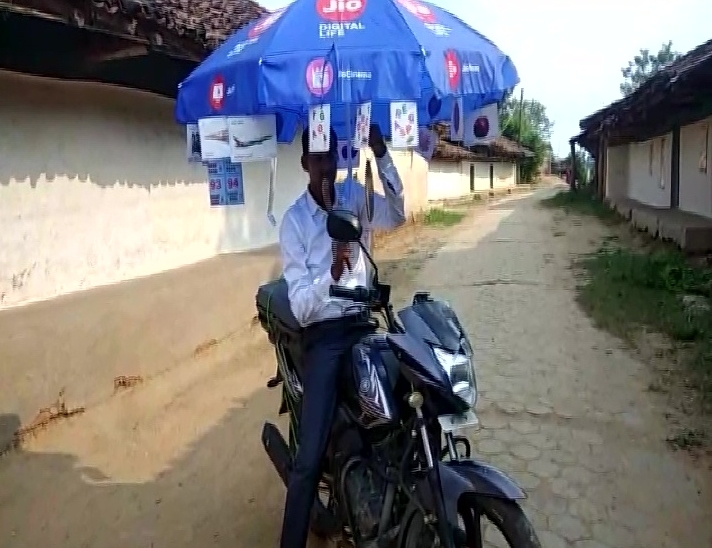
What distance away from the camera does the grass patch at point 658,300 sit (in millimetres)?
6059

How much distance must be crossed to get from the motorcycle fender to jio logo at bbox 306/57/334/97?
1.58m

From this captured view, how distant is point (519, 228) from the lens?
1823 centimetres

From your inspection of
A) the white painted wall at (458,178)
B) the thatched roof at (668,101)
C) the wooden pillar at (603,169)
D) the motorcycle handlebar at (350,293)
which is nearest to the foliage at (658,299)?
the thatched roof at (668,101)

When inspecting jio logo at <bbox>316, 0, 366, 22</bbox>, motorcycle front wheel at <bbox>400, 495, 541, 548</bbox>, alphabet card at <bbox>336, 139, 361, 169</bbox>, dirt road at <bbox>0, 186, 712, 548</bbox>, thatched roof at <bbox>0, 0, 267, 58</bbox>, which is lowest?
dirt road at <bbox>0, 186, 712, 548</bbox>

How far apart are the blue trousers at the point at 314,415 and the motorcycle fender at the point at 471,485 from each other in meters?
0.58

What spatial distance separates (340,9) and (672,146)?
40.1 feet

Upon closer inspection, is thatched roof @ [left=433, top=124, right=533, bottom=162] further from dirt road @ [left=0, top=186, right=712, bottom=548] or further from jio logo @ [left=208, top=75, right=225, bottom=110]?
jio logo @ [left=208, top=75, right=225, bottom=110]

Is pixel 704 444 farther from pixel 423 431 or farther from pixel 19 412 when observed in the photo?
pixel 19 412

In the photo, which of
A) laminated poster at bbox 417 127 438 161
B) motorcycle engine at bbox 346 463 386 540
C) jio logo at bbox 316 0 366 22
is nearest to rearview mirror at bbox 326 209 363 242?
motorcycle engine at bbox 346 463 386 540

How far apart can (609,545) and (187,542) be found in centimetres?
193

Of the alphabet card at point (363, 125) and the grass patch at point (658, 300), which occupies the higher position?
the alphabet card at point (363, 125)

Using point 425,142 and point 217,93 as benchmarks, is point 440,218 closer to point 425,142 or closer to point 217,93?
point 425,142

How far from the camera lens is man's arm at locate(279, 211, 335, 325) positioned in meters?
2.54

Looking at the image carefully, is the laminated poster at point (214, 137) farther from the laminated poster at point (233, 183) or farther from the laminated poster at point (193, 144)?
the laminated poster at point (233, 183)
